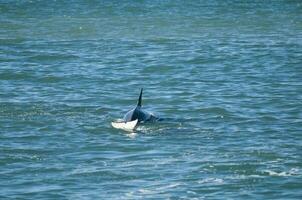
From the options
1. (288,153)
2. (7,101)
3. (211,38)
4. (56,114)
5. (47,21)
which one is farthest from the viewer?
(47,21)

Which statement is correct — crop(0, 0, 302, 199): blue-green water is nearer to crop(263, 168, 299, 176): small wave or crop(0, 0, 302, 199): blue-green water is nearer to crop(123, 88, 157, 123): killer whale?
crop(263, 168, 299, 176): small wave

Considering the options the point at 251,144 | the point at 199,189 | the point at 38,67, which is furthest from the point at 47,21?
the point at 199,189

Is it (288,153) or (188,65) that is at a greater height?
(288,153)

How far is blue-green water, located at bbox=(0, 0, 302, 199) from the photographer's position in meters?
26.5

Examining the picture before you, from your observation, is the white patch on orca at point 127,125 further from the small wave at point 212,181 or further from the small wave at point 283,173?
the small wave at point 283,173

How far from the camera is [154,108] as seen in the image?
37688 millimetres

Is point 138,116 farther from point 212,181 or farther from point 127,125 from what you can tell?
point 212,181

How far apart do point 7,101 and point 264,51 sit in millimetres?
19587

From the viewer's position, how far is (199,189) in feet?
84.2

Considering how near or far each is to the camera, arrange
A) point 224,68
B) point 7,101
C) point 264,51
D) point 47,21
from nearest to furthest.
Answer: point 7,101
point 224,68
point 264,51
point 47,21

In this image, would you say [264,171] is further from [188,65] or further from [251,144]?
[188,65]

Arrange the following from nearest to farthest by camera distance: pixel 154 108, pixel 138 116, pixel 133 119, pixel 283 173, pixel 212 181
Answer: pixel 212 181 < pixel 283 173 < pixel 133 119 < pixel 138 116 < pixel 154 108

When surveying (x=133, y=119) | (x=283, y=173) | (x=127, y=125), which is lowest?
(x=127, y=125)

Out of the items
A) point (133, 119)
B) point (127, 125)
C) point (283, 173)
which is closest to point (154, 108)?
point (133, 119)
